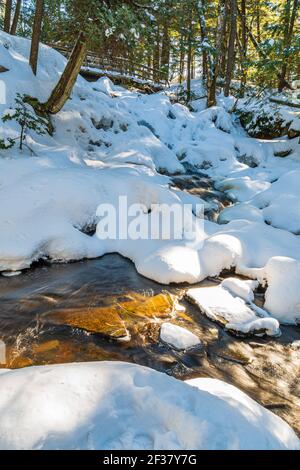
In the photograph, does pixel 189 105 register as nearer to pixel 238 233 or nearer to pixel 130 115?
pixel 130 115

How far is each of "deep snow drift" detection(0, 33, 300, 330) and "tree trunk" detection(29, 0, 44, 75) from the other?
26 centimetres

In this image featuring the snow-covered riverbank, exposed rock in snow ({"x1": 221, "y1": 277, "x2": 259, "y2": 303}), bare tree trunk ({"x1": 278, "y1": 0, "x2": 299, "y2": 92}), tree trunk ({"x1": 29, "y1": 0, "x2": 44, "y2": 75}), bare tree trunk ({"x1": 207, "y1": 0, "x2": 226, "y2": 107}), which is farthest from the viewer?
bare tree trunk ({"x1": 207, "y1": 0, "x2": 226, "y2": 107})

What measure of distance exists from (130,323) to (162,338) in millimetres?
437

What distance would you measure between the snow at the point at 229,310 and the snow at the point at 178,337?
563 millimetres

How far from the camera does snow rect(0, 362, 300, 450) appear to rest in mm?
1566

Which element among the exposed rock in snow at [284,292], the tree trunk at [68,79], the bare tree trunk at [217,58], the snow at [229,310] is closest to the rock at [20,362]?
the snow at [229,310]

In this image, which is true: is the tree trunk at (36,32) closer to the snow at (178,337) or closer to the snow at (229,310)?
the snow at (229,310)

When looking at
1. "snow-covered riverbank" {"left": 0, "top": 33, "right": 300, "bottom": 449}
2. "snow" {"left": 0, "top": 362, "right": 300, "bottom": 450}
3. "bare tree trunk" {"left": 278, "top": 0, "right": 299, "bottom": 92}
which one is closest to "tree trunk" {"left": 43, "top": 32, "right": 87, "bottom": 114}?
"snow-covered riverbank" {"left": 0, "top": 33, "right": 300, "bottom": 449}

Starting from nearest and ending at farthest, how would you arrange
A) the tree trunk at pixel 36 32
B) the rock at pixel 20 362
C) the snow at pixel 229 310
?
the rock at pixel 20 362 < the snow at pixel 229 310 < the tree trunk at pixel 36 32

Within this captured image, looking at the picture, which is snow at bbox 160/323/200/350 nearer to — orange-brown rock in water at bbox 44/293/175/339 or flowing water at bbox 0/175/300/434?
flowing water at bbox 0/175/300/434

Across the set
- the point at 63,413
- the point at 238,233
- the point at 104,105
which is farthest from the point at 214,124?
the point at 63,413

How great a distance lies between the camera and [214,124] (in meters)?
14.4

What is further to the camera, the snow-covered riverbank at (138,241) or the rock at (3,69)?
the rock at (3,69)

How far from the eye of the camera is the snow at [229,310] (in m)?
3.84
